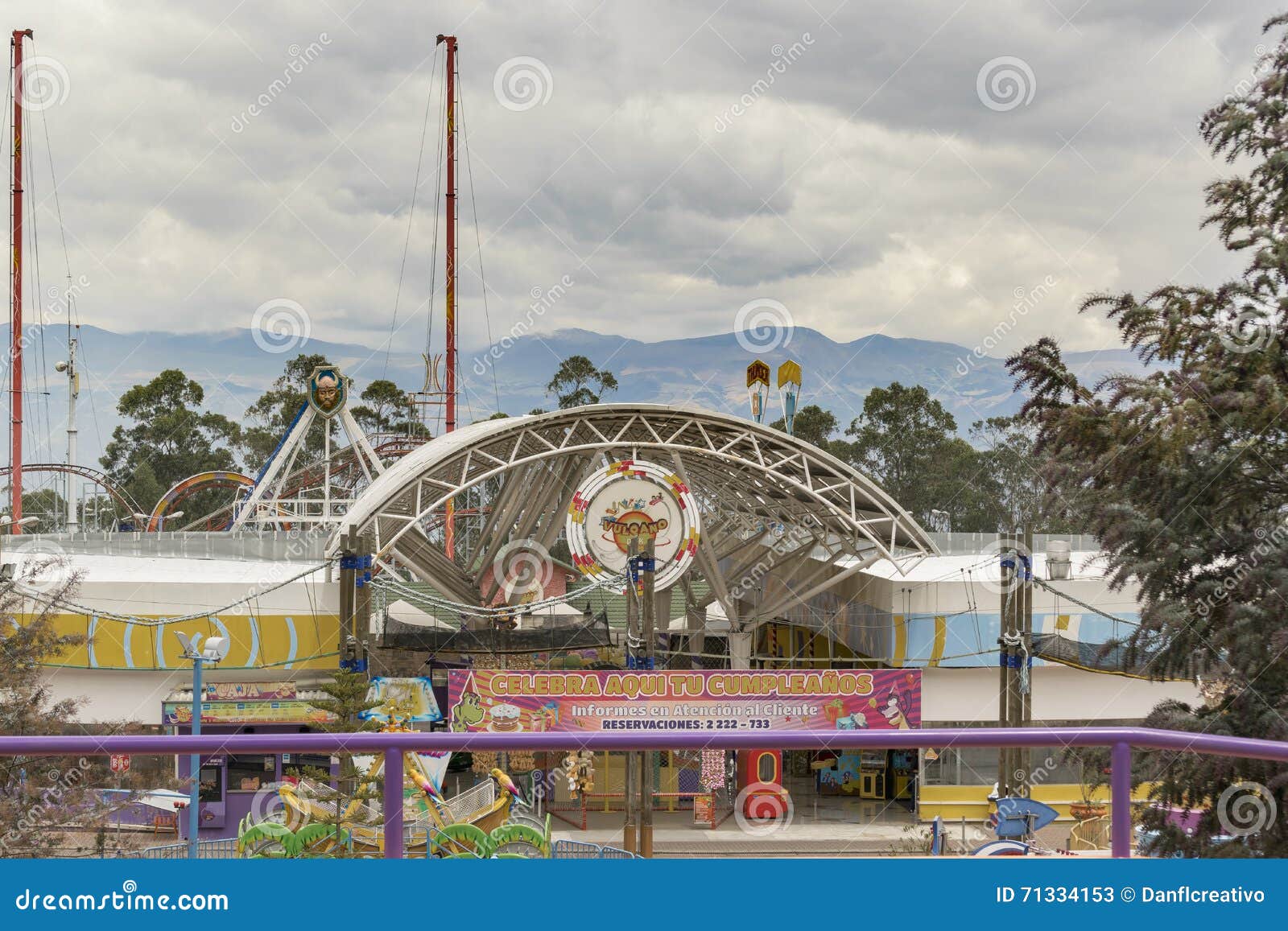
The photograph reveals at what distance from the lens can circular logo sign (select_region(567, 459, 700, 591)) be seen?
2727 centimetres

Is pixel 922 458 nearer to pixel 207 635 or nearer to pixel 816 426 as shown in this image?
pixel 816 426

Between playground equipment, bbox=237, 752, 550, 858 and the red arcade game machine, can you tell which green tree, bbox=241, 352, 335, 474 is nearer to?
the red arcade game machine

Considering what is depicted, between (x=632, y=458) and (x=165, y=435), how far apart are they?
67476 mm

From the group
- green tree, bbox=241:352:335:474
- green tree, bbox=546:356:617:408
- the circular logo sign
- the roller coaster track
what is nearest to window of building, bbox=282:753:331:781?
the circular logo sign

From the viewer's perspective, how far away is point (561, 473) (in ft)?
105

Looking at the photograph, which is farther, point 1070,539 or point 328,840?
point 1070,539

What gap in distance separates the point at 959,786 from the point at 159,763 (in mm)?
16651

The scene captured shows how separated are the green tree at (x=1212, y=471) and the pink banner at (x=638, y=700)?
1288 cm

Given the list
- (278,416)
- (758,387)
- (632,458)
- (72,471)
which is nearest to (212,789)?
(632,458)

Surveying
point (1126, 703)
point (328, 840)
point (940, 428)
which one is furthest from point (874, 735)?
point (940, 428)

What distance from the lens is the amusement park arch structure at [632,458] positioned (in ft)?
93.4

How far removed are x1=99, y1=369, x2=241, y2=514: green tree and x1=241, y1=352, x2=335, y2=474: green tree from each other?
1.55 meters

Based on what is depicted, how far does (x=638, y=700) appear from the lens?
25.4 m
